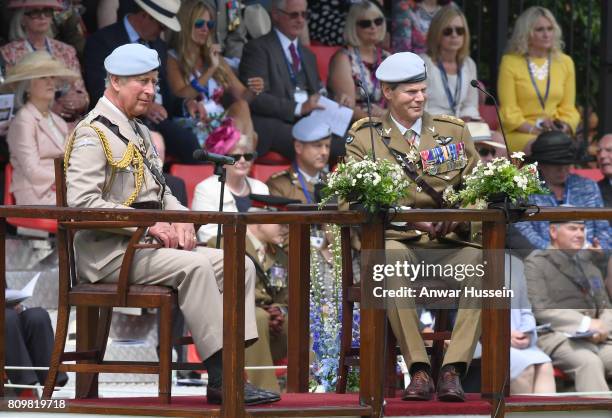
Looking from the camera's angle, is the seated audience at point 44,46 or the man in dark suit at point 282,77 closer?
the seated audience at point 44,46

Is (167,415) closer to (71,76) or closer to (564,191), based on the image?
(71,76)

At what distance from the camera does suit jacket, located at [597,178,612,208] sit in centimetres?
1284

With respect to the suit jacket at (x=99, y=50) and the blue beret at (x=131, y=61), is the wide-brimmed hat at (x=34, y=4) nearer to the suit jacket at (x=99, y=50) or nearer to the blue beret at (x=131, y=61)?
the suit jacket at (x=99, y=50)

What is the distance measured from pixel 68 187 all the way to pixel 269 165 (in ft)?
16.0

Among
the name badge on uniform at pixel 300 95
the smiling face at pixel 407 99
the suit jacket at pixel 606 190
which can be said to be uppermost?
the name badge on uniform at pixel 300 95

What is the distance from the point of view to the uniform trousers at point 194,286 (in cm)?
759

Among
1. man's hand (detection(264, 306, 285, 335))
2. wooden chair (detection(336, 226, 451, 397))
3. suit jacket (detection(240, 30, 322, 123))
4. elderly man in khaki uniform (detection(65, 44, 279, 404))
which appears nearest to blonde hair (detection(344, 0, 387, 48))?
suit jacket (detection(240, 30, 322, 123))

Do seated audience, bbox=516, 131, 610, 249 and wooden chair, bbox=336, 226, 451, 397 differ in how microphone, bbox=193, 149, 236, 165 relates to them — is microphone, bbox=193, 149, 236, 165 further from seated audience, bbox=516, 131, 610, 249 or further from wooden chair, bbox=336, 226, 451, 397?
seated audience, bbox=516, 131, 610, 249

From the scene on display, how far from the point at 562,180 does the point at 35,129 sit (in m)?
3.80

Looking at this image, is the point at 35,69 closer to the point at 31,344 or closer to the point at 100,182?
the point at 31,344

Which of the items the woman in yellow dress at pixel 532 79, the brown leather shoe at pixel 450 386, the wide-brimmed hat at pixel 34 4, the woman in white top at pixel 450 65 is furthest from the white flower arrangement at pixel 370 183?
the woman in yellow dress at pixel 532 79

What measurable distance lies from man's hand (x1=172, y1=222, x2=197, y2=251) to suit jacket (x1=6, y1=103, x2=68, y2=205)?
Answer: 3.23 meters

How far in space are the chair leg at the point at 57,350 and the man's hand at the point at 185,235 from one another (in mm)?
591

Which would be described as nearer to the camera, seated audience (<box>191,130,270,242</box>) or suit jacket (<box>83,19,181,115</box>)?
seated audience (<box>191,130,270,242</box>)
